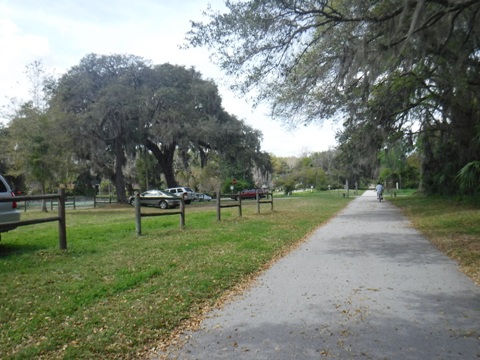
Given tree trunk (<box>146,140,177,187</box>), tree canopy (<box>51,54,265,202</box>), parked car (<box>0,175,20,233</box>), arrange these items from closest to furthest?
parked car (<box>0,175,20,233</box>)
tree canopy (<box>51,54,265,202</box>)
tree trunk (<box>146,140,177,187</box>)

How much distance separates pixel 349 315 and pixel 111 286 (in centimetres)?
315

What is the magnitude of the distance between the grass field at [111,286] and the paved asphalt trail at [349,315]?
0.50 metres

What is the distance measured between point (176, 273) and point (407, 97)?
1708 centimetres

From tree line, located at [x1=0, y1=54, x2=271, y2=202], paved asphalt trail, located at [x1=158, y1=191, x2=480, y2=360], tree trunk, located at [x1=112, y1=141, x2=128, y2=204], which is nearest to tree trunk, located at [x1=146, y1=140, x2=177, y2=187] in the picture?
tree line, located at [x1=0, y1=54, x2=271, y2=202]

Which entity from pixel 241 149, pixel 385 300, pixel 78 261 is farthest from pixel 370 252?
pixel 241 149

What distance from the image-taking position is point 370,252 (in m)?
8.11

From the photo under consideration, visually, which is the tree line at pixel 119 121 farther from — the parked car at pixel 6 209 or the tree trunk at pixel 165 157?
the parked car at pixel 6 209

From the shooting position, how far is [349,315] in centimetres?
427

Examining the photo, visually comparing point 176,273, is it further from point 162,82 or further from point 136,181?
point 136,181

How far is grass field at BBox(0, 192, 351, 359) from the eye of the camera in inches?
145

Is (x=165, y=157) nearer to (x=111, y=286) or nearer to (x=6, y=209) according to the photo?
(x=6, y=209)

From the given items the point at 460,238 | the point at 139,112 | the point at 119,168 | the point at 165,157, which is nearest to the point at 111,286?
the point at 460,238

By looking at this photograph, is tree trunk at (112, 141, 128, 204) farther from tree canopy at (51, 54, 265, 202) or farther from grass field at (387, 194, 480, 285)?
grass field at (387, 194, 480, 285)

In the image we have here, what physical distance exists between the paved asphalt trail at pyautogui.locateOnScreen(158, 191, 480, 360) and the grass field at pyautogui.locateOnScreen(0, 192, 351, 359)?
504mm
